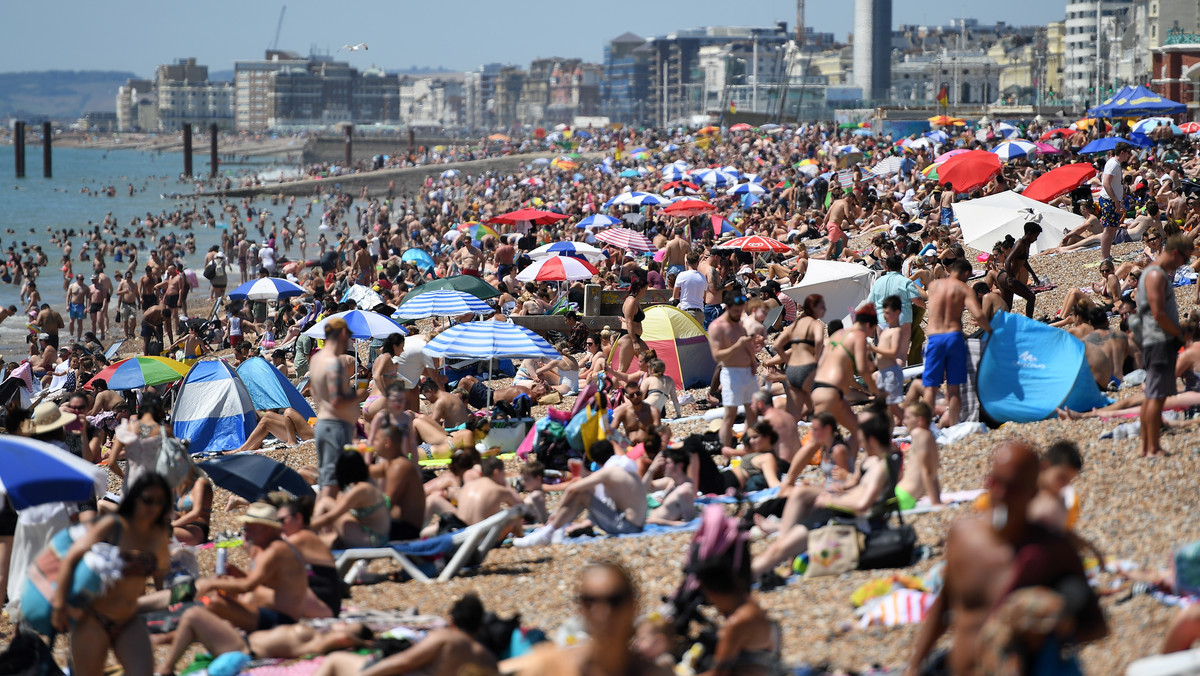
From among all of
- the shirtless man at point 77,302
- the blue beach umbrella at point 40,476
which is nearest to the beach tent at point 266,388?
the blue beach umbrella at point 40,476

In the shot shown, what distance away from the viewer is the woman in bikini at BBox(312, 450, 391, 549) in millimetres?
5926

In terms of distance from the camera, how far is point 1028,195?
43.8ft

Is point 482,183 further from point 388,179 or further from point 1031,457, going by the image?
point 1031,457

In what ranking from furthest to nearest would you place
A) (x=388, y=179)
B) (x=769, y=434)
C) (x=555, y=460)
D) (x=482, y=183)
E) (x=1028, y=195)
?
(x=388, y=179) < (x=482, y=183) < (x=1028, y=195) < (x=555, y=460) < (x=769, y=434)

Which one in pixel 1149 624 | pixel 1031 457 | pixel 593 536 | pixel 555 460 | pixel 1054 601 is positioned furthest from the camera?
pixel 555 460

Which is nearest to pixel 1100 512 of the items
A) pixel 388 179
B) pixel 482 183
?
pixel 482 183

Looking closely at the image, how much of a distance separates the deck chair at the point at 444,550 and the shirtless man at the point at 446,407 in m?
3.12

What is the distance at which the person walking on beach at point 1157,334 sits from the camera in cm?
607

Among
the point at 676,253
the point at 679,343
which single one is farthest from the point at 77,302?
the point at 679,343

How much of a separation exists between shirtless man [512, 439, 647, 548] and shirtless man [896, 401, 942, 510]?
1308 millimetres

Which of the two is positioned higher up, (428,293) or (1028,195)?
(1028,195)

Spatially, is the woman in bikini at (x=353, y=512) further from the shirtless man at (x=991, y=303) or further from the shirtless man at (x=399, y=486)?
the shirtless man at (x=991, y=303)

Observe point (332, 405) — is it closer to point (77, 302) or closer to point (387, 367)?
point (387, 367)

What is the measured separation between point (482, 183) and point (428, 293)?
43.7 metres
